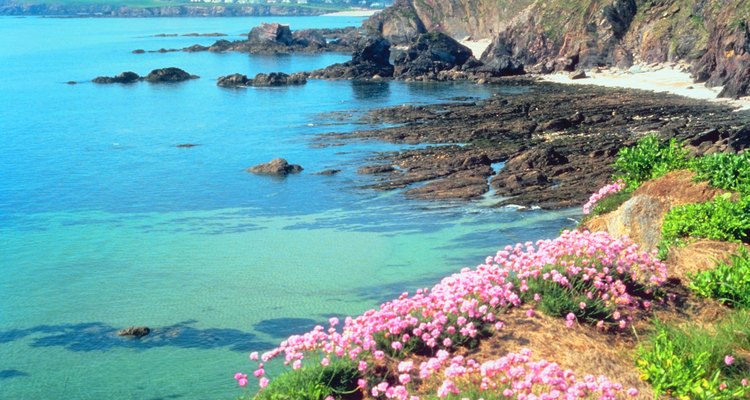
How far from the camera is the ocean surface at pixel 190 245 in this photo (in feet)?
58.3

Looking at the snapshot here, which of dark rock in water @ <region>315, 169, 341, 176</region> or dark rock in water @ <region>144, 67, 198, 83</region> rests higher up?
dark rock in water @ <region>144, 67, 198, 83</region>

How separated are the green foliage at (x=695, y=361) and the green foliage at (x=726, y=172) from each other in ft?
16.1

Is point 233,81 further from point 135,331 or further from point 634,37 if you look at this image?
point 135,331

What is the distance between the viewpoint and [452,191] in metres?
32.4

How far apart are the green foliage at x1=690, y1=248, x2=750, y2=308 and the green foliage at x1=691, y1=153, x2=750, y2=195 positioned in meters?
3.20

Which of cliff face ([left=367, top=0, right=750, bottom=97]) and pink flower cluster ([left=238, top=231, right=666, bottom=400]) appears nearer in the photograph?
pink flower cluster ([left=238, top=231, right=666, bottom=400])

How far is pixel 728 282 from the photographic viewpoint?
1078 cm

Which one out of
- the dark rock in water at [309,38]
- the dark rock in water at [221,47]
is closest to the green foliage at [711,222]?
the dark rock in water at [309,38]

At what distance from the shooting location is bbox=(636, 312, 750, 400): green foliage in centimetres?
802

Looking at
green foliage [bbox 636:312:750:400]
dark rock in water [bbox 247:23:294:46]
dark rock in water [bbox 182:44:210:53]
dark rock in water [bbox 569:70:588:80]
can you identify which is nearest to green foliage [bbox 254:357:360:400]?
green foliage [bbox 636:312:750:400]

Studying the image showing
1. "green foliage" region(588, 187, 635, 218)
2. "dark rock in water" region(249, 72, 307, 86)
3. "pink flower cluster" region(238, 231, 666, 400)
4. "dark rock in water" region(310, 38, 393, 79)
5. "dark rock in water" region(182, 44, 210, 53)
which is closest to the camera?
"pink flower cluster" region(238, 231, 666, 400)

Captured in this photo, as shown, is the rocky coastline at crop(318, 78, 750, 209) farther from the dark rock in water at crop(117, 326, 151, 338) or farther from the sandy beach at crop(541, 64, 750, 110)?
the dark rock in water at crop(117, 326, 151, 338)

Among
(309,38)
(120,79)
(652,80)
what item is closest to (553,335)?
(652,80)

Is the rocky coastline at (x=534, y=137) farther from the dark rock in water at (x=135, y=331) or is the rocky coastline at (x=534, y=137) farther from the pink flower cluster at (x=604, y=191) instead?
the dark rock in water at (x=135, y=331)
